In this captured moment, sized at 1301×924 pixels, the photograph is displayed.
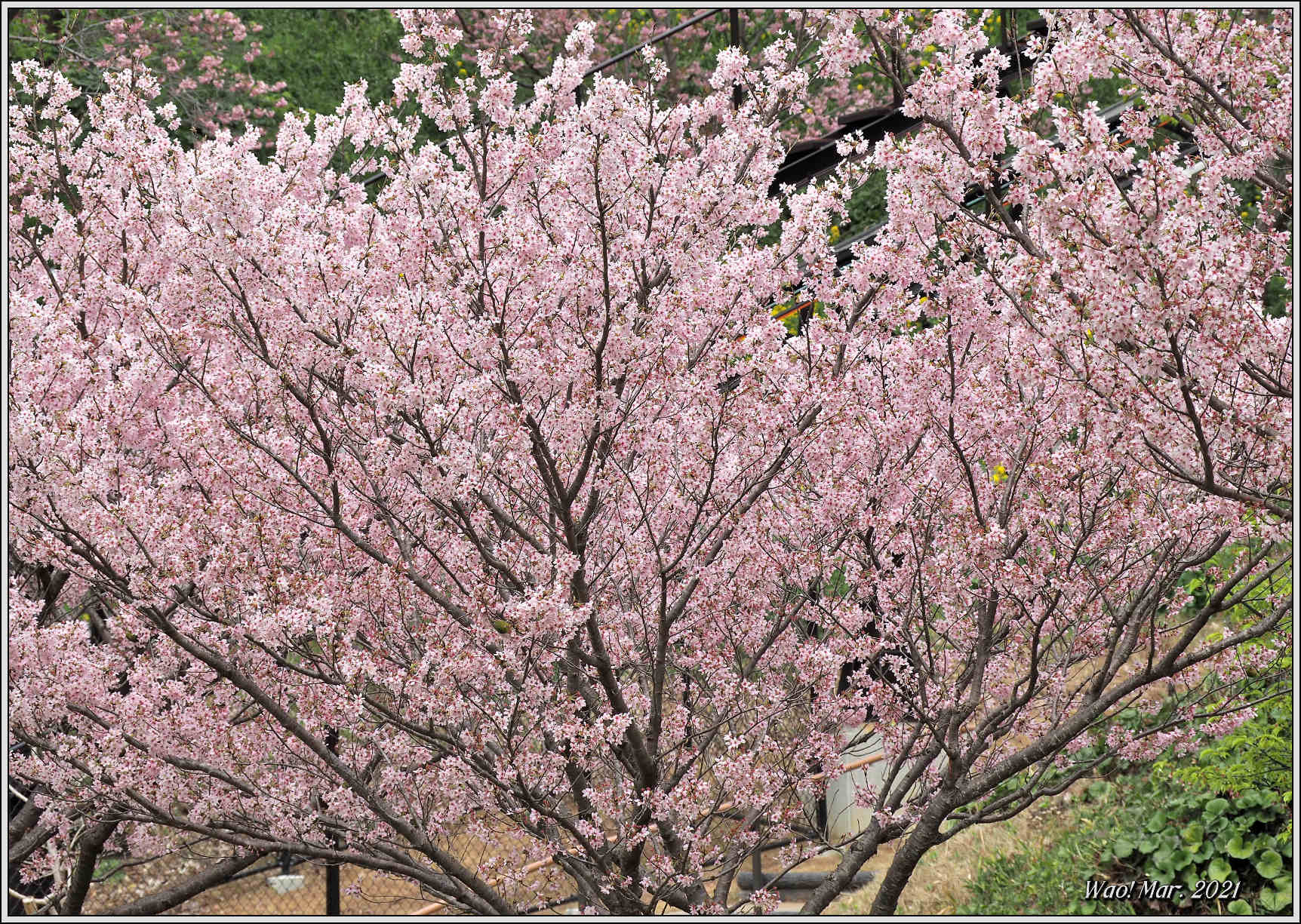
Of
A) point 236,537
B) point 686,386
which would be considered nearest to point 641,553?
point 686,386

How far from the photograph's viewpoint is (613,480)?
13.5 feet

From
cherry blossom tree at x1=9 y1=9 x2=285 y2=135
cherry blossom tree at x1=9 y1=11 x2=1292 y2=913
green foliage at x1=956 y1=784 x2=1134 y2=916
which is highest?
cherry blossom tree at x1=9 y1=9 x2=285 y2=135

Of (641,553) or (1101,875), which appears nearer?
(641,553)

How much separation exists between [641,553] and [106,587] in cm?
217

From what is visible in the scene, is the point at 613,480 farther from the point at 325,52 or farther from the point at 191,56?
the point at 325,52

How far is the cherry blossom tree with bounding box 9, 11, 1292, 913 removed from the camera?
3756mm

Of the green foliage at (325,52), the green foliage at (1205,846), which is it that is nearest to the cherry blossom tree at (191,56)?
the green foliage at (325,52)

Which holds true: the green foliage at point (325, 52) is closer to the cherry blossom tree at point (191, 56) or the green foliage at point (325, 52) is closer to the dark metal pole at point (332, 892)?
the cherry blossom tree at point (191, 56)

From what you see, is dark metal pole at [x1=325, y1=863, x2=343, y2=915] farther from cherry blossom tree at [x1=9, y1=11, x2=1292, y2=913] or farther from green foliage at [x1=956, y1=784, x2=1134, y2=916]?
green foliage at [x1=956, y1=784, x2=1134, y2=916]

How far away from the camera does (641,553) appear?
4406 millimetres

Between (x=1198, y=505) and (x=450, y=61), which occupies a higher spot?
(x=450, y=61)

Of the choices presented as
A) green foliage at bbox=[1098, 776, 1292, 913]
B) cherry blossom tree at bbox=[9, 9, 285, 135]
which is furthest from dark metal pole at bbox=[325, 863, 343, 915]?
cherry blossom tree at bbox=[9, 9, 285, 135]

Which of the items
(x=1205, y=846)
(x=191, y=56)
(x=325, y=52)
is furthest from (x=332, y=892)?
(x=325, y=52)

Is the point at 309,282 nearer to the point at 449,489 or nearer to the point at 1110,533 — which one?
the point at 449,489
